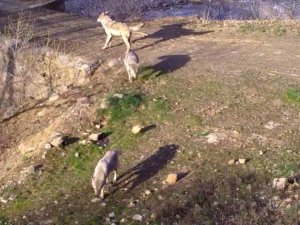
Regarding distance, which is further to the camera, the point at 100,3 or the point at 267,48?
the point at 100,3

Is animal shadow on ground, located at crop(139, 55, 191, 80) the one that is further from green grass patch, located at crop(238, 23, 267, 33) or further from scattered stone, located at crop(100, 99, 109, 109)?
green grass patch, located at crop(238, 23, 267, 33)

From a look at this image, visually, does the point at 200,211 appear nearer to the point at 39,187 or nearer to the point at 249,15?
the point at 39,187

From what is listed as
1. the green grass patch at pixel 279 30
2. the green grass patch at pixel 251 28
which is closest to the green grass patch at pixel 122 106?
the green grass patch at pixel 251 28

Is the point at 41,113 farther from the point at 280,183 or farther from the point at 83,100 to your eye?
the point at 280,183

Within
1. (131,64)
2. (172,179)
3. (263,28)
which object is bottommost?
(172,179)

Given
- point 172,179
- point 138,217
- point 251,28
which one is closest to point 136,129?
point 172,179

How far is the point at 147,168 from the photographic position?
32.6ft

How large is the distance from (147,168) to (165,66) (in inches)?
153

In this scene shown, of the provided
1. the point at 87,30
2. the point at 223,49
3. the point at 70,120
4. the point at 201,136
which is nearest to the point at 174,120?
the point at 201,136

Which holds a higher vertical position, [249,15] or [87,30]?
[87,30]

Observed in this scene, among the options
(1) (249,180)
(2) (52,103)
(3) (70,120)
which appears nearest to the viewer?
(1) (249,180)

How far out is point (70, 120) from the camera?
11664mm

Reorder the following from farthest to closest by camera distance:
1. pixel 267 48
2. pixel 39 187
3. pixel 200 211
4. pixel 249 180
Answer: pixel 267 48 < pixel 39 187 < pixel 249 180 < pixel 200 211

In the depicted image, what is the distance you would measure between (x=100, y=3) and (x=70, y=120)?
36.8ft
